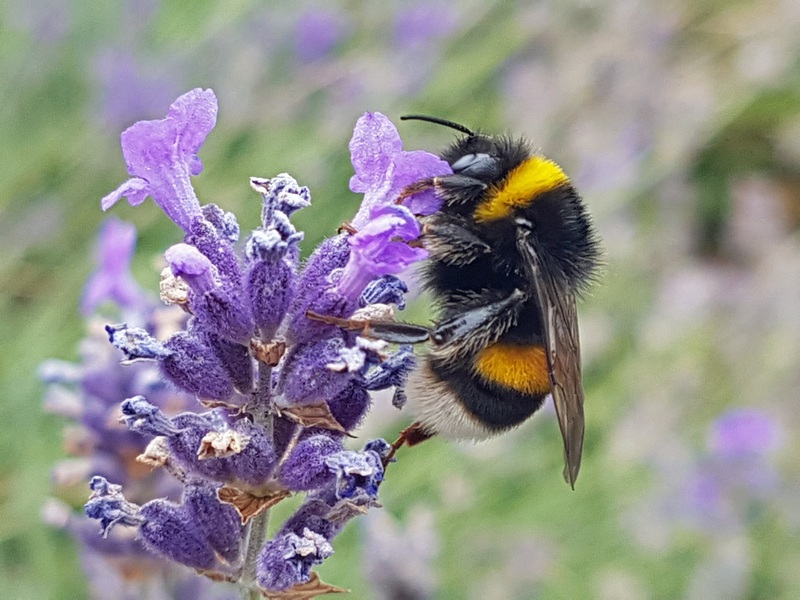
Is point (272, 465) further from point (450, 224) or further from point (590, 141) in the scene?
point (590, 141)

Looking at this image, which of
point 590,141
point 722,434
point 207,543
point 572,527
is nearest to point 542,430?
point 572,527

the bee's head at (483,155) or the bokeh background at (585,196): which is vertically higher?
the bokeh background at (585,196)

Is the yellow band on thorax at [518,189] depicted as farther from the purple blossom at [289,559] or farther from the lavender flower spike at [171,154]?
the purple blossom at [289,559]

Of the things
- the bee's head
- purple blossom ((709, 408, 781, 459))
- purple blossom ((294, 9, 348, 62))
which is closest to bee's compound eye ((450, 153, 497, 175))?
the bee's head

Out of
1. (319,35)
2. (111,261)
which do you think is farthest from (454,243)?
(319,35)

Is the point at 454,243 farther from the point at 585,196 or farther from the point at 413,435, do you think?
the point at 585,196

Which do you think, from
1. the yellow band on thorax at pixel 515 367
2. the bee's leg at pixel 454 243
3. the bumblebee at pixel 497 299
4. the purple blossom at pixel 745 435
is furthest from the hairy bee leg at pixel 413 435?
the purple blossom at pixel 745 435
